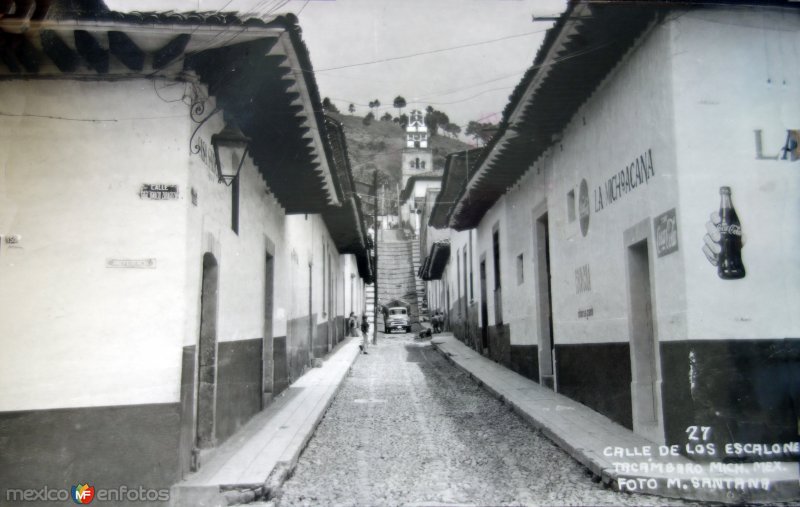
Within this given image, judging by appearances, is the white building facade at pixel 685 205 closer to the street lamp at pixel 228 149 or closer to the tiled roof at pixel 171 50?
the tiled roof at pixel 171 50

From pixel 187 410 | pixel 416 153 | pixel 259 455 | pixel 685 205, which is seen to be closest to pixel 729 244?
pixel 685 205

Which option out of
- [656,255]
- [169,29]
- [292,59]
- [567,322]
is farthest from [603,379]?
[169,29]

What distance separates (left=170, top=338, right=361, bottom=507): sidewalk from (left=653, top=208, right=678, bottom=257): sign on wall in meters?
4.24

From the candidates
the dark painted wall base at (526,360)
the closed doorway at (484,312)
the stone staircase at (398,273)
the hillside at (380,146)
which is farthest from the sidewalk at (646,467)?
the hillside at (380,146)

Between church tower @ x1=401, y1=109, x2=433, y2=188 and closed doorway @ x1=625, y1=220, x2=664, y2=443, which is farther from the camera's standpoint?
church tower @ x1=401, y1=109, x2=433, y2=188

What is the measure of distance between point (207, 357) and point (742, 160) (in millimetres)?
5606

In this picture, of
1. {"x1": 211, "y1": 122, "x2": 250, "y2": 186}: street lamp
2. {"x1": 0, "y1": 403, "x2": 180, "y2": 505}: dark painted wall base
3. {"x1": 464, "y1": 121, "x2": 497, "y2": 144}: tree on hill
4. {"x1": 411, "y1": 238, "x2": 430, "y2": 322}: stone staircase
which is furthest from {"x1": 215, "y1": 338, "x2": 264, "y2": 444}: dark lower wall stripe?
{"x1": 411, "y1": 238, "x2": 430, "y2": 322}: stone staircase

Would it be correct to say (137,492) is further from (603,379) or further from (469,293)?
(469,293)

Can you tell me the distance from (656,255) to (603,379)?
96.1 inches

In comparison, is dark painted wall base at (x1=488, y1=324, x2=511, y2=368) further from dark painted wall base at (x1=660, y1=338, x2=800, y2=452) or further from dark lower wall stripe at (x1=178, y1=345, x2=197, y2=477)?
dark lower wall stripe at (x1=178, y1=345, x2=197, y2=477)

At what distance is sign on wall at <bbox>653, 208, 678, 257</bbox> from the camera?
616cm

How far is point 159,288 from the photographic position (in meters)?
5.79

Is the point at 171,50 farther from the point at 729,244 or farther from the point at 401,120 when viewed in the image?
the point at 401,120

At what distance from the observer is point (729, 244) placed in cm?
586
